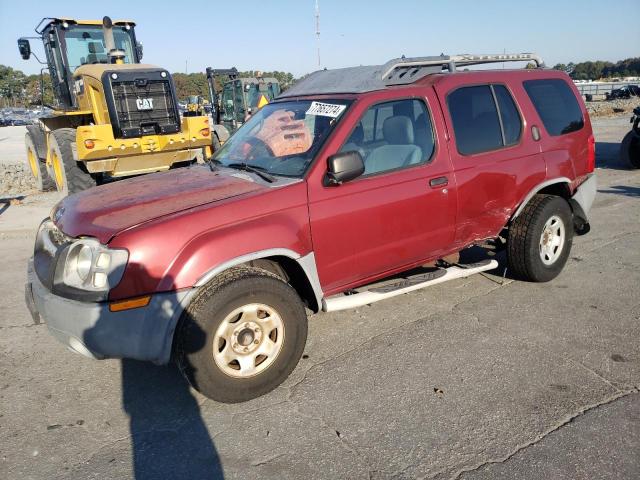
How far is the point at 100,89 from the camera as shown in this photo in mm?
8492

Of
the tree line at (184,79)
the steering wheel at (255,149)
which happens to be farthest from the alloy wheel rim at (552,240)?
the tree line at (184,79)

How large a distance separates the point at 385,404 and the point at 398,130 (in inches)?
81.3

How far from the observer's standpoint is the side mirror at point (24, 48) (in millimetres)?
9531

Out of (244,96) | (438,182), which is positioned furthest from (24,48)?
(438,182)

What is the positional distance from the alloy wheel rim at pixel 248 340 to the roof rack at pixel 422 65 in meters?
2.04

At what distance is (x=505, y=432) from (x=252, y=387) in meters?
1.50

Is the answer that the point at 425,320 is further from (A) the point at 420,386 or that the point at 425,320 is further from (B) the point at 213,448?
(B) the point at 213,448

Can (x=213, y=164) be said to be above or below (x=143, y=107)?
below

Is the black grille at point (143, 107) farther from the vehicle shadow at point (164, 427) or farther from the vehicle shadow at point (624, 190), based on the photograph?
the vehicle shadow at point (624, 190)

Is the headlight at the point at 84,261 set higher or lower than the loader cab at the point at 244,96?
lower

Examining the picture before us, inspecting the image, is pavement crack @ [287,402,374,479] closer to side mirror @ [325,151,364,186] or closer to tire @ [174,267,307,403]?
tire @ [174,267,307,403]

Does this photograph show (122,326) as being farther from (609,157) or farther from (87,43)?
(609,157)

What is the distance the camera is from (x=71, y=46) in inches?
382

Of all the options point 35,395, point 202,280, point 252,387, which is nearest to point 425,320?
point 252,387
